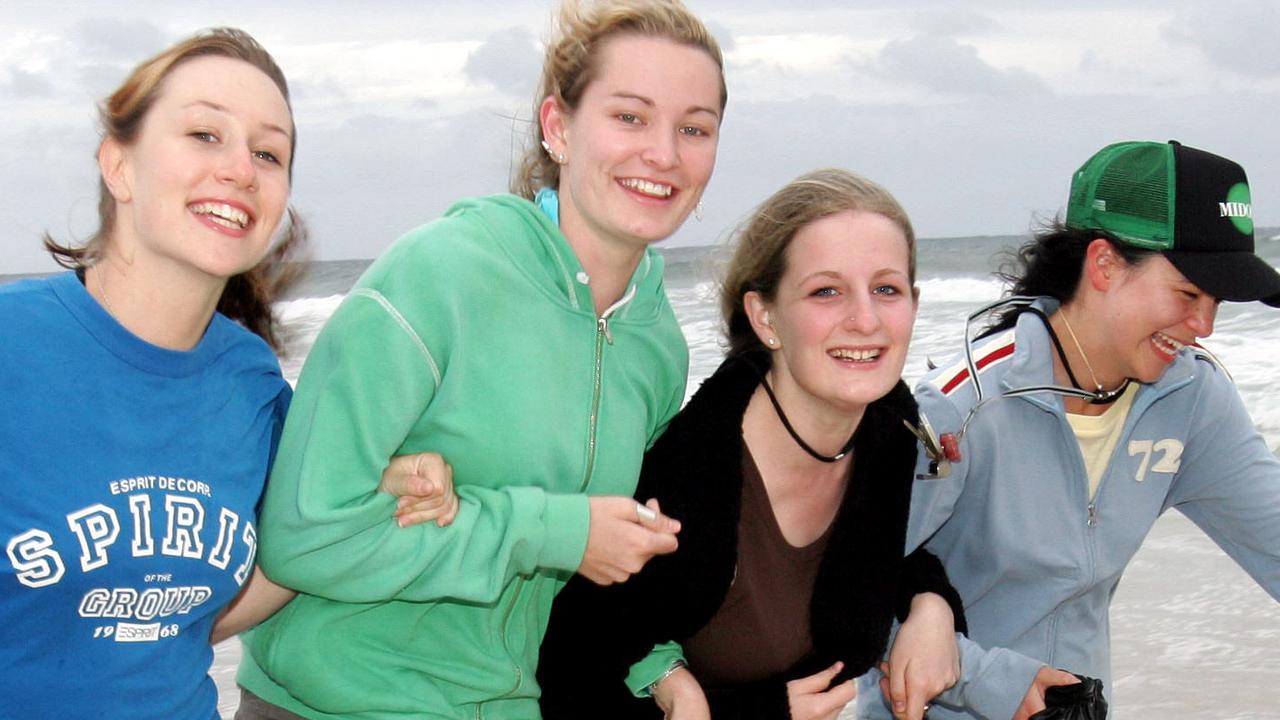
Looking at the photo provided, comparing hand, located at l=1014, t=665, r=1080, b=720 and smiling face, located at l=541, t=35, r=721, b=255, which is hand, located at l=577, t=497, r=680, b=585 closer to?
smiling face, located at l=541, t=35, r=721, b=255

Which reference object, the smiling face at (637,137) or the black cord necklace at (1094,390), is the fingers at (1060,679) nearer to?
the black cord necklace at (1094,390)

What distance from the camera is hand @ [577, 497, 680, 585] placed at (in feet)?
7.73

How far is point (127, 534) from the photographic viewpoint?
2035 mm

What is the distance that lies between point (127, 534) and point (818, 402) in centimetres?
146

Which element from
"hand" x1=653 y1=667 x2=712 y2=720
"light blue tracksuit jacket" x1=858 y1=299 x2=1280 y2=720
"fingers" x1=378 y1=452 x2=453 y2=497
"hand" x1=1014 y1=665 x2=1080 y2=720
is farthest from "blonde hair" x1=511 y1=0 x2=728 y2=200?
"hand" x1=1014 y1=665 x2=1080 y2=720

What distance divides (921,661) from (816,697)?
0.92 feet

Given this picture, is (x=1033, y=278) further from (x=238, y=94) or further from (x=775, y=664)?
(x=238, y=94)

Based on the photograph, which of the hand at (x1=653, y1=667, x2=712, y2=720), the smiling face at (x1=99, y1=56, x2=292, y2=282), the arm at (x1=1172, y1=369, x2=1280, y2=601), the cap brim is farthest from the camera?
the arm at (x1=1172, y1=369, x2=1280, y2=601)

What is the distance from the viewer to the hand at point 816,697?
2.70 meters

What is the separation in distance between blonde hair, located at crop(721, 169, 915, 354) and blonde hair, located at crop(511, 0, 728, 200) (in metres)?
0.31

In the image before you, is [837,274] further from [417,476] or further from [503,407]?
[417,476]

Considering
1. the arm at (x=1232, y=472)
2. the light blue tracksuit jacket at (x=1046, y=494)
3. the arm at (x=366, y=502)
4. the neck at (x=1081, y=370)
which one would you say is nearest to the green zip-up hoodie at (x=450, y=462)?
the arm at (x=366, y=502)

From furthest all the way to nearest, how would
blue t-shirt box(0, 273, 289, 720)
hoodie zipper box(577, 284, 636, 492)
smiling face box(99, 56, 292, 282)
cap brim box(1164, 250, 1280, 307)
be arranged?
cap brim box(1164, 250, 1280, 307) → hoodie zipper box(577, 284, 636, 492) → smiling face box(99, 56, 292, 282) → blue t-shirt box(0, 273, 289, 720)

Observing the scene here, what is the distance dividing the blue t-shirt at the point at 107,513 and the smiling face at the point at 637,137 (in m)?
0.82
